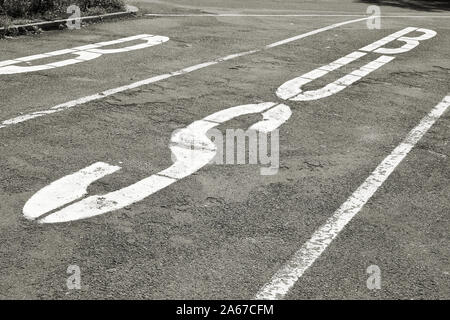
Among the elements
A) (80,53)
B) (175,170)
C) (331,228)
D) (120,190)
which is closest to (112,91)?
(80,53)

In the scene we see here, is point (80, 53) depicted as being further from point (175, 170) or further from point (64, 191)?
→ point (64, 191)

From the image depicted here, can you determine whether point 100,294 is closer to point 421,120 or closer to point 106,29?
point 421,120

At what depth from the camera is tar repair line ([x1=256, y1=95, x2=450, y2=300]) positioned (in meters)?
4.20

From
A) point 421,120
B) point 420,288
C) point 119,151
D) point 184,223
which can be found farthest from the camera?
point 421,120

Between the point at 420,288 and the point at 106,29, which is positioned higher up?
the point at 106,29

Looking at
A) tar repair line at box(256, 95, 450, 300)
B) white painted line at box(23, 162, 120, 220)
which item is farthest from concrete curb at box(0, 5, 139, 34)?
tar repair line at box(256, 95, 450, 300)

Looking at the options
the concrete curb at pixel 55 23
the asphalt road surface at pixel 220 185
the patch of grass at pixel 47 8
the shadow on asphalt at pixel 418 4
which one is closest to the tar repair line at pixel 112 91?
the asphalt road surface at pixel 220 185

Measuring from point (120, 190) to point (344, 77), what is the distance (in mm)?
5613

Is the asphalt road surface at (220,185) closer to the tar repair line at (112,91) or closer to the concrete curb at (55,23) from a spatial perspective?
the tar repair line at (112,91)

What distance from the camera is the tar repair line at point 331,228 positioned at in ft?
13.8

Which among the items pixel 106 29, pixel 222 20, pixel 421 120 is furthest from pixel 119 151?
pixel 222 20

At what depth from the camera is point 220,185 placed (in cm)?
571
